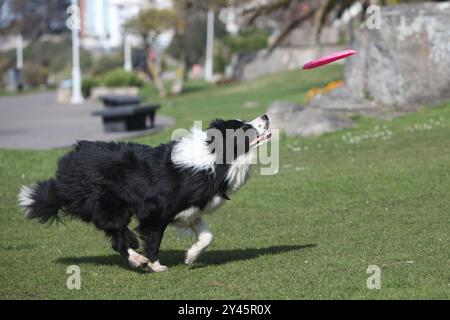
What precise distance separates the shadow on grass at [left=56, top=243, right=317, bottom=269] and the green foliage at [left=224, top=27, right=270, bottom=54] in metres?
42.3

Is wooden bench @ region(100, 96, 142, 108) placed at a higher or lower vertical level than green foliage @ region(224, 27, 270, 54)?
higher

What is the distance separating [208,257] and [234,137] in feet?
5.92

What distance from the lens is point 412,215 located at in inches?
451

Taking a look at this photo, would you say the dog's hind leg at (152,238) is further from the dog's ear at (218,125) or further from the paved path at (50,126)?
the paved path at (50,126)

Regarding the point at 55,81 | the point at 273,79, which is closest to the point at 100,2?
the point at 55,81

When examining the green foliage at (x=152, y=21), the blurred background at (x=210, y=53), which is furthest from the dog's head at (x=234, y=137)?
the green foliage at (x=152, y=21)

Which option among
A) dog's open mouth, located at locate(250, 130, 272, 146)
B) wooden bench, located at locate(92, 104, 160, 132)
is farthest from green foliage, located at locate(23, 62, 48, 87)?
dog's open mouth, located at locate(250, 130, 272, 146)

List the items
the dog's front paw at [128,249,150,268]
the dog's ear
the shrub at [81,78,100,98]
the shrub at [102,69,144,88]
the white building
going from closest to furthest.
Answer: the dog's ear → the dog's front paw at [128,249,150,268] → the shrub at [102,69,144,88] → the shrub at [81,78,100,98] → the white building

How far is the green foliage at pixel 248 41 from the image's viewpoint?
52.9 m

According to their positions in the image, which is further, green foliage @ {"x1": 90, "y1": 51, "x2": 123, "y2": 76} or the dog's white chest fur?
green foliage @ {"x1": 90, "y1": 51, "x2": 123, "y2": 76}

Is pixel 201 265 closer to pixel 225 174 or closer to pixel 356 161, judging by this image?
pixel 225 174

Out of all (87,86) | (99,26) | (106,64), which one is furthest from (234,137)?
(99,26)

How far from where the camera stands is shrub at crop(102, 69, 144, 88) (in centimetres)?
4438

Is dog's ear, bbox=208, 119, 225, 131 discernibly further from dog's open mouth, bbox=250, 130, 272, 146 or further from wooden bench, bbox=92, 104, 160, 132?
wooden bench, bbox=92, 104, 160, 132
